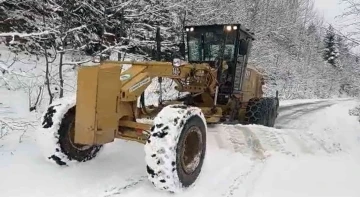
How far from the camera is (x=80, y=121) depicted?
489 cm

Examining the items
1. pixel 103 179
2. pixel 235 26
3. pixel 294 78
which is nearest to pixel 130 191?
pixel 103 179

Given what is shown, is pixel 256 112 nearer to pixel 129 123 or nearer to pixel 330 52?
pixel 129 123

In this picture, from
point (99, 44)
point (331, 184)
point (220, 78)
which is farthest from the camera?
point (99, 44)

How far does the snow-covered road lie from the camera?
470 centimetres

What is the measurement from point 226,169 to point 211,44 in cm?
390

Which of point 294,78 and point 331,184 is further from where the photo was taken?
point 294,78

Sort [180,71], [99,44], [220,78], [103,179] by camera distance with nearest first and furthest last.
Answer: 1. [103,179]
2. [180,71]
3. [220,78]
4. [99,44]

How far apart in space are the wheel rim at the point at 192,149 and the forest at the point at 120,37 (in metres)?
2.58

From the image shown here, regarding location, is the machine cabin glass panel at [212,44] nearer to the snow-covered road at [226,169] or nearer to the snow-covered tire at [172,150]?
the snow-covered road at [226,169]

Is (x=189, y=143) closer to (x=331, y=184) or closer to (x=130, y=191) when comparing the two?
(x=130, y=191)

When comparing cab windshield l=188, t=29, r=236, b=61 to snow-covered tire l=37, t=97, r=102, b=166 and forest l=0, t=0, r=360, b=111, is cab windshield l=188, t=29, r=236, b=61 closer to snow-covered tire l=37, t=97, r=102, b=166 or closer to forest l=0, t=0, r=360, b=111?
forest l=0, t=0, r=360, b=111

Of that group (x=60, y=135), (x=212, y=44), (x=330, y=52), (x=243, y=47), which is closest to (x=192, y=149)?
(x=60, y=135)

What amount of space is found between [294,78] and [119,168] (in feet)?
105

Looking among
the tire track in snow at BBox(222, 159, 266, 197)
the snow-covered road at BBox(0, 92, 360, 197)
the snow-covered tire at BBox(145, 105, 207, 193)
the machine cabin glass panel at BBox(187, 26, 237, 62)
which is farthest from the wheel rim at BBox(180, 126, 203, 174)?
the machine cabin glass panel at BBox(187, 26, 237, 62)
